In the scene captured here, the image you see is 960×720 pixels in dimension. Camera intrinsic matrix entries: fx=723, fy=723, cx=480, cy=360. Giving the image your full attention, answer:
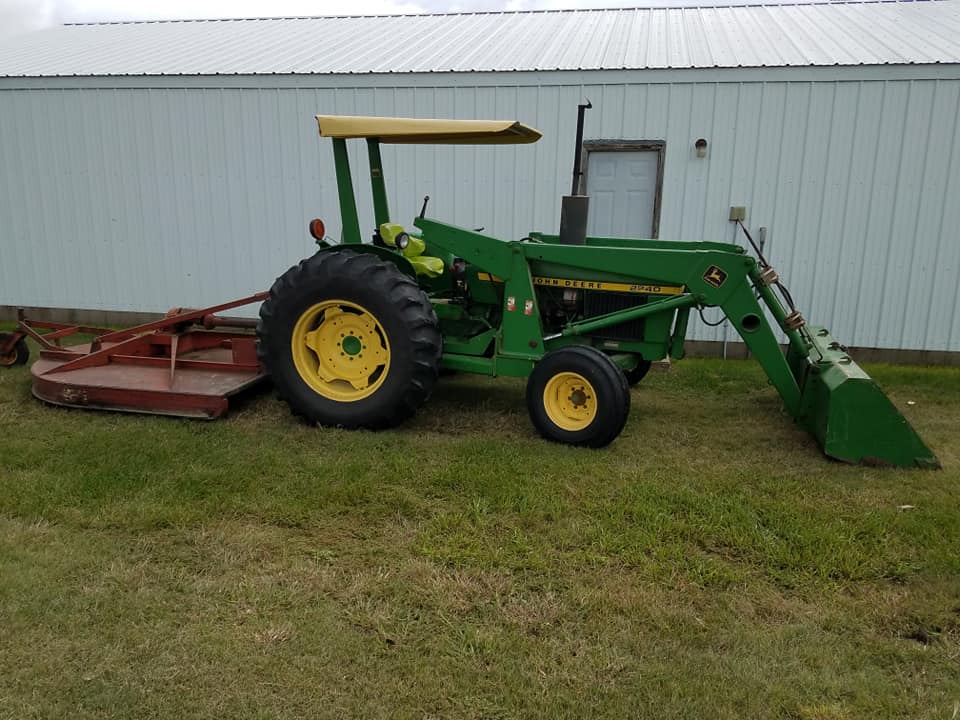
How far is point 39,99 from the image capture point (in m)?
7.99

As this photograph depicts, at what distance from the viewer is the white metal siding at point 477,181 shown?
680 cm

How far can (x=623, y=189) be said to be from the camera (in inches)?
286

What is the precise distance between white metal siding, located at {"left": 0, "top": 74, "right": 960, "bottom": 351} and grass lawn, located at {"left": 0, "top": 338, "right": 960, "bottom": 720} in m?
3.15

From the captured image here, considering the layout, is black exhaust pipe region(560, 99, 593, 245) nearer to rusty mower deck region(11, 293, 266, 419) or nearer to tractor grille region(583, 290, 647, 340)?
tractor grille region(583, 290, 647, 340)

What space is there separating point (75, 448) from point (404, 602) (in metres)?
2.56

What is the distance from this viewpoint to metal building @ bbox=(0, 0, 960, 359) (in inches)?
268

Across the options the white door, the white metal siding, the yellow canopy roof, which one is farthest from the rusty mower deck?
the white door

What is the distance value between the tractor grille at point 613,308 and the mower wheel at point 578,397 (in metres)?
0.42

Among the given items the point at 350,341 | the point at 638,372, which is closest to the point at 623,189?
the point at 638,372

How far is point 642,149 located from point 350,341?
3.94 metres

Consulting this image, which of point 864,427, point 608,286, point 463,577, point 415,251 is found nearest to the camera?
point 463,577

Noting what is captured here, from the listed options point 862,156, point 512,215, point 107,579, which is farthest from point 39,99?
point 862,156

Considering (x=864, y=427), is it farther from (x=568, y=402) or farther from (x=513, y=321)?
(x=513, y=321)

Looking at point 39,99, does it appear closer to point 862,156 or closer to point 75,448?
point 75,448
